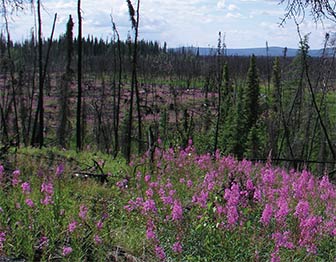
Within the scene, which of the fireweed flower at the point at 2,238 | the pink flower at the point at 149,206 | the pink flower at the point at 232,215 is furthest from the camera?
the pink flower at the point at 149,206

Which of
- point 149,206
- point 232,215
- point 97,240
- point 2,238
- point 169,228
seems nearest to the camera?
point 2,238

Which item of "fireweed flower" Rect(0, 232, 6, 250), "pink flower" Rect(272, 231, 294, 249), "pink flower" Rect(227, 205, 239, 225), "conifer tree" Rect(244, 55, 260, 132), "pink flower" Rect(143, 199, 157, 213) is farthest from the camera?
"conifer tree" Rect(244, 55, 260, 132)

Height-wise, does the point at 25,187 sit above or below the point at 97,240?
above

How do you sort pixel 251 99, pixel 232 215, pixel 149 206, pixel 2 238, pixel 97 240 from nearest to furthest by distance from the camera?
1. pixel 2 238
2. pixel 97 240
3. pixel 232 215
4. pixel 149 206
5. pixel 251 99

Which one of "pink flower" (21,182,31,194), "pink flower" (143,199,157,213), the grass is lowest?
the grass

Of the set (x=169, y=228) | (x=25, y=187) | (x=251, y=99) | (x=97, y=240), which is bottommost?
(x=251, y=99)

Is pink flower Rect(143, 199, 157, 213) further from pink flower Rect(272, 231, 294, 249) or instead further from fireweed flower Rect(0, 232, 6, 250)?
fireweed flower Rect(0, 232, 6, 250)

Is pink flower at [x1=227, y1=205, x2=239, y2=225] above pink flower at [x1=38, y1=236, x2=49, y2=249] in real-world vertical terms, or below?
above

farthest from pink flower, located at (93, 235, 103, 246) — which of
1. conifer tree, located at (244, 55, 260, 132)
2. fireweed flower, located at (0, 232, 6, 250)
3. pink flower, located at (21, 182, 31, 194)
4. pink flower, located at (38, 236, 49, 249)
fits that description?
conifer tree, located at (244, 55, 260, 132)

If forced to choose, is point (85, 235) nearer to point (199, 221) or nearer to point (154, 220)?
point (154, 220)

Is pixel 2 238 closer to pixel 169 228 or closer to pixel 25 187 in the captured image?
pixel 25 187

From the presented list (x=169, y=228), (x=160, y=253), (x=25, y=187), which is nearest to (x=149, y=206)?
(x=169, y=228)

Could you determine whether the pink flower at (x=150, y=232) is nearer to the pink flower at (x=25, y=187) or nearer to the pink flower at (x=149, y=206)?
the pink flower at (x=149, y=206)

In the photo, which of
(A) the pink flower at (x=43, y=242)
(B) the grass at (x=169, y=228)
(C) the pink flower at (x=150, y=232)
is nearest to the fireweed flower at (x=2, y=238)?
Result: (B) the grass at (x=169, y=228)
